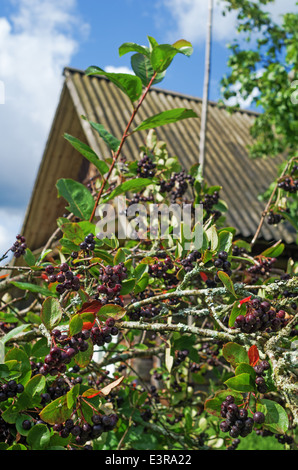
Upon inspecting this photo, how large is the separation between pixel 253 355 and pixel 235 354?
0.05 m

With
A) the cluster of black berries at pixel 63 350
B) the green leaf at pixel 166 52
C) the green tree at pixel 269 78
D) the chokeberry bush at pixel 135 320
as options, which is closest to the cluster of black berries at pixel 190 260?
the chokeberry bush at pixel 135 320

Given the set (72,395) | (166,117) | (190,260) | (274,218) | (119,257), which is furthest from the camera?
(274,218)

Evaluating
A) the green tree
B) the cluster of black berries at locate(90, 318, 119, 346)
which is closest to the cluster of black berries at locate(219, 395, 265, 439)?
the cluster of black berries at locate(90, 318, 119, 346)

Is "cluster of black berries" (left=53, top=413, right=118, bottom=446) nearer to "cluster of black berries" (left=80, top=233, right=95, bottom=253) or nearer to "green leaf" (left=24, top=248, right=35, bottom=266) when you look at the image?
"cluster of black berries" (left=80, top=233, right=95, bottom=253)

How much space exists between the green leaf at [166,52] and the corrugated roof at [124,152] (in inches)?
225

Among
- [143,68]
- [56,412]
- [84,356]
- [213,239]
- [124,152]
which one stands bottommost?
[56,412]

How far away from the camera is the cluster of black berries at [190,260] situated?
4.89 ft

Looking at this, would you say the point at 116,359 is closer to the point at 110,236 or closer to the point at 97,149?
the point at 110,236

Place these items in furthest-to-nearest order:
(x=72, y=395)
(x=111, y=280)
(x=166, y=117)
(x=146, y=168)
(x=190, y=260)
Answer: (x=146, y=168) → (x=166, y=117) → (x=190, y=260) → (x=111, y=280) → (x=72, y=395)

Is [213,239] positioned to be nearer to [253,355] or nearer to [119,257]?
[119,257]

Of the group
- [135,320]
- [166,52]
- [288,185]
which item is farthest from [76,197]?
[288,185]

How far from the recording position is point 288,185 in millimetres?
2215

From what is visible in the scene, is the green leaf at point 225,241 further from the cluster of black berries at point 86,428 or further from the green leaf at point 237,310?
the cluster of black berries at point 86,428

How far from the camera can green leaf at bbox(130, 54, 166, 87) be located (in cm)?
165
